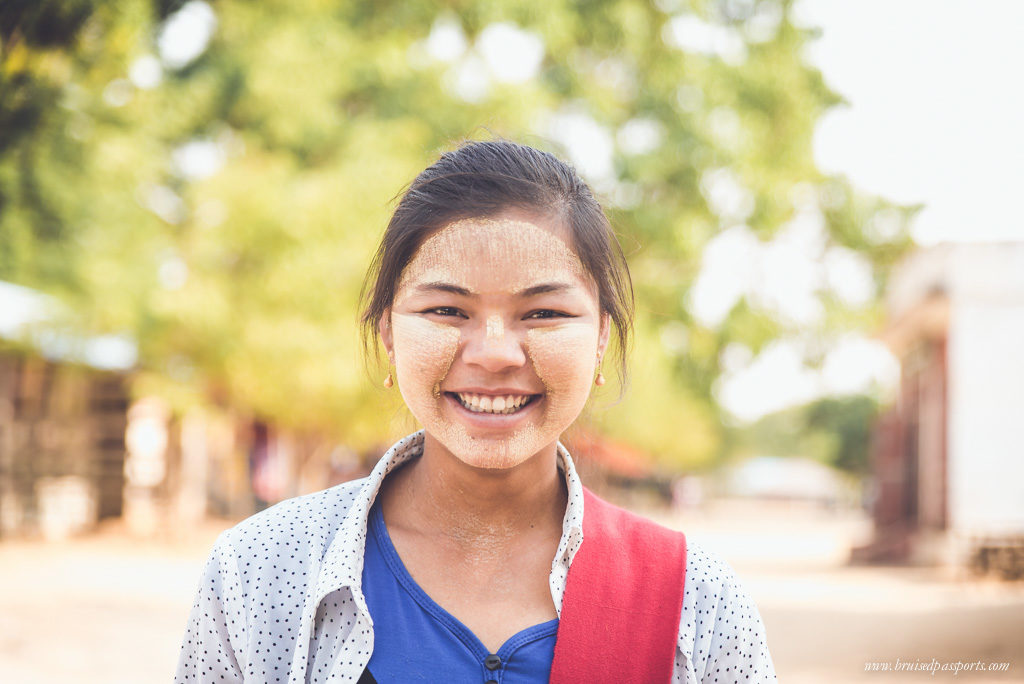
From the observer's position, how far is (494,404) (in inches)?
70.0

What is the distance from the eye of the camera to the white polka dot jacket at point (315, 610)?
1.65m

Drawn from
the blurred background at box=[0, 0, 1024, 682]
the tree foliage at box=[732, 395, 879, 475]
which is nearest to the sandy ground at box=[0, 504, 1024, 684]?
the blurred background at box=[0, 0, 1024, 682]

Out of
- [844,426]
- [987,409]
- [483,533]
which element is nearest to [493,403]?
[483,533]

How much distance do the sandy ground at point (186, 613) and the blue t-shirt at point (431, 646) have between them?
9.73 feet

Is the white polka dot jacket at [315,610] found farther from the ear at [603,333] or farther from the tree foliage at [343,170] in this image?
the tree foliage at [343,170]

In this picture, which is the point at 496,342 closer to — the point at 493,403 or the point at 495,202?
the point at 493,403

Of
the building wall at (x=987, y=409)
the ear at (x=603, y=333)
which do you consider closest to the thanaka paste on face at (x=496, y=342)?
the ear at (x=603, y=333)

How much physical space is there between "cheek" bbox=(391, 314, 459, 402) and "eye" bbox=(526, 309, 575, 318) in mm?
146

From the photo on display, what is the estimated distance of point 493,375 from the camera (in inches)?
69.6

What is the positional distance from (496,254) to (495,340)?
16 centimetres

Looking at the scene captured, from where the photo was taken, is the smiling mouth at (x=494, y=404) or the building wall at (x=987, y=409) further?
the building wall at (x=987, y=409)

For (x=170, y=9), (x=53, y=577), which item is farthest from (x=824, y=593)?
(x=170, y=9)

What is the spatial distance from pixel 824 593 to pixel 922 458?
5.73 metres

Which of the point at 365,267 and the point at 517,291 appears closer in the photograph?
the point at 517,291
